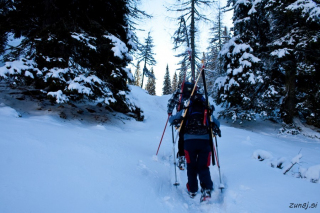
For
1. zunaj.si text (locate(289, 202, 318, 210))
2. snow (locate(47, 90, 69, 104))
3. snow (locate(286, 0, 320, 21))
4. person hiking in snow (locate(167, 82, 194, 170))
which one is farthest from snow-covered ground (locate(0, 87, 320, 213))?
snow (locate(286, 0, 320, 21))

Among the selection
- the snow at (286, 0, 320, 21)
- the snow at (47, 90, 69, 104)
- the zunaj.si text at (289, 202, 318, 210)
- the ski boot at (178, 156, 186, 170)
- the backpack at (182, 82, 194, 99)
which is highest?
the snow at (286, 0, 320, 21)

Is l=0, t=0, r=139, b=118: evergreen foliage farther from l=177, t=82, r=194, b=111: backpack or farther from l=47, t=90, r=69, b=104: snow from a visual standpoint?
l=177, t=82, r=194, b=111: backpack

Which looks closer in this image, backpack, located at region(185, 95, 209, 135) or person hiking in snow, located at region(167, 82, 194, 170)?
backpack, located at region(185, 95, 209, 135)

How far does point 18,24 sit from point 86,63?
3350 millimetres

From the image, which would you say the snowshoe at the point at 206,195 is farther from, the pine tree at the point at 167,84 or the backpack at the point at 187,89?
the pine tree at the point at 167,84

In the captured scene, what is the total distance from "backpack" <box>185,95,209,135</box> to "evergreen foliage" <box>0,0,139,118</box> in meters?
3.78

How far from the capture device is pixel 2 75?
173 inches

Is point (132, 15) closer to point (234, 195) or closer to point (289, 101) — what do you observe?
point (234, 195)

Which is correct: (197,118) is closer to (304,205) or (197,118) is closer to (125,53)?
(304,205)

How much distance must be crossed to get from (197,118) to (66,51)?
5954 millimetres

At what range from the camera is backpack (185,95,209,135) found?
3160 mm

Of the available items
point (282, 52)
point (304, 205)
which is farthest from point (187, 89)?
point (282, 52)

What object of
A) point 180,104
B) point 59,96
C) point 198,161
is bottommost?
point 198,161

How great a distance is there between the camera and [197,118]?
A: 3.22 m
